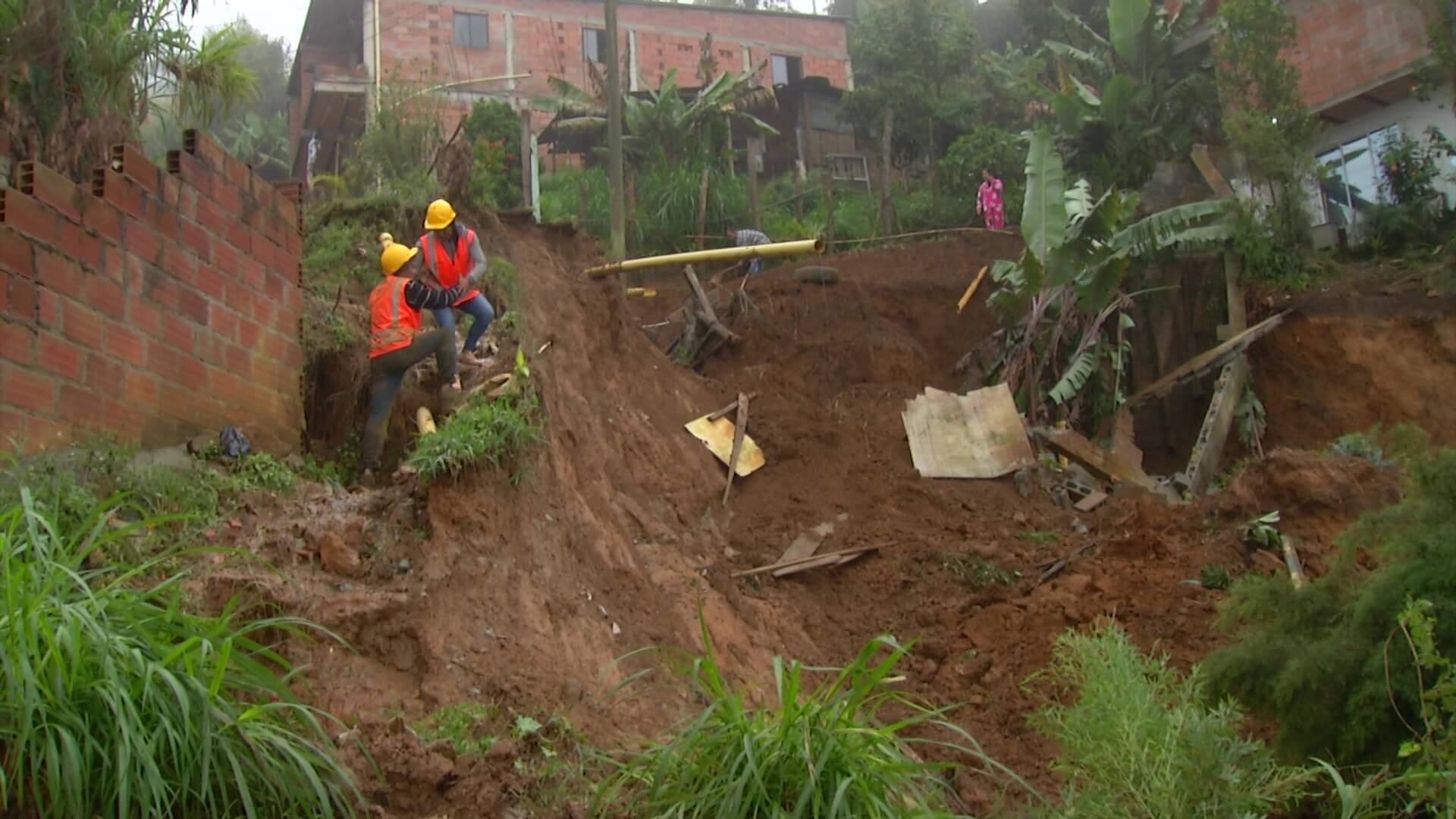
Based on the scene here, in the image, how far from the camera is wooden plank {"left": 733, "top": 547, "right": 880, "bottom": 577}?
1190 cm

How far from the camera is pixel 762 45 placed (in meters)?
33.5

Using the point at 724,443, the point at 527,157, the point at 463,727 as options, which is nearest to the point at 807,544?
the point at 724,443

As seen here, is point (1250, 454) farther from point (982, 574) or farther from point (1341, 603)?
point (1341, 603)

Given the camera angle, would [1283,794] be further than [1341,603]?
No

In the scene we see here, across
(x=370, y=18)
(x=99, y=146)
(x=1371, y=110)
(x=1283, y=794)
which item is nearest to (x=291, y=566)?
(x=99, y=146)

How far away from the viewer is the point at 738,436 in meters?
14.2

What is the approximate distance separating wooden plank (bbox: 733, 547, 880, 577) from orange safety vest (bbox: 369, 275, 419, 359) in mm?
3553

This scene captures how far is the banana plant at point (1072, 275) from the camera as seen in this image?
1669 cm

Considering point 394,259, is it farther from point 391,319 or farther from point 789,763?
point 789,763

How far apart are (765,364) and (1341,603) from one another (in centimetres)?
1040

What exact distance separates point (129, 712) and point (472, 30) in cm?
2706

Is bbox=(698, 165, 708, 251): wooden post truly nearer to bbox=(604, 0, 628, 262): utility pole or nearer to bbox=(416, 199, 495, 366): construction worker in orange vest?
bbox=(604, 0, 628, 262): utility pole

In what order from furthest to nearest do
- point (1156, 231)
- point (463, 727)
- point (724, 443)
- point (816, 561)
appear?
1. point (1156, 231)
2. point (724, 443)
3. point (816, 561)
4. point (463, 727)

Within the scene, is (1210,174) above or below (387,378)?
above
